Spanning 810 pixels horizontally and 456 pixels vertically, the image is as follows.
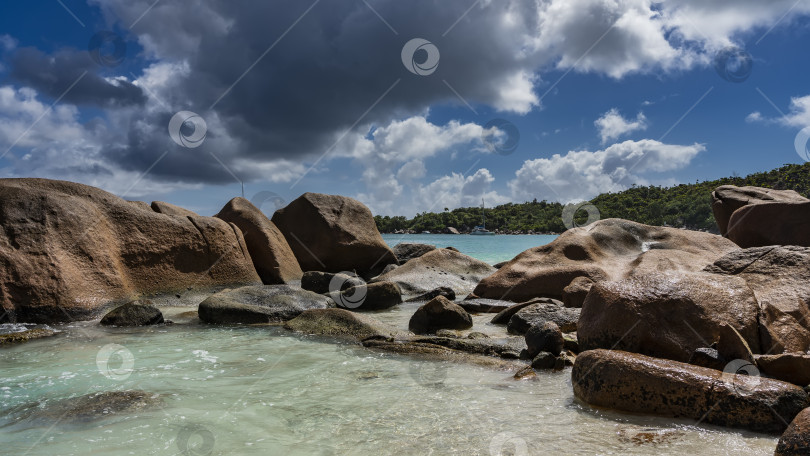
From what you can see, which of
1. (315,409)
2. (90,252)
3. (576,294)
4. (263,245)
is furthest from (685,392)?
(263,245)

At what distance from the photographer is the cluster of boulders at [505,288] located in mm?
4156

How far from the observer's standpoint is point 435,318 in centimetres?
778

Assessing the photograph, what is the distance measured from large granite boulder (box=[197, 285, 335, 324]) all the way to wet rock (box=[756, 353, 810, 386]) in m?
6.86

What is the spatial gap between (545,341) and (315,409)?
2775mm

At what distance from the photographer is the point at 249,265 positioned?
39.3 feet

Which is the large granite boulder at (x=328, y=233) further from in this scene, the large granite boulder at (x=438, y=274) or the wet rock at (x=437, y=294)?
the wet rock at (x=437, y=294)

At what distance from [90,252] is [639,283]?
8.88 m

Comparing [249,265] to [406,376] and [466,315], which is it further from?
[406,376]

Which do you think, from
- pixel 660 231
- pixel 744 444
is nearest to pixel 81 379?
pixel 744 444

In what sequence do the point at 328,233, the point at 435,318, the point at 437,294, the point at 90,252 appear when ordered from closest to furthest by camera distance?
the point at 435,318
the point at 90,252
the point at 437,294
the point at 328,233

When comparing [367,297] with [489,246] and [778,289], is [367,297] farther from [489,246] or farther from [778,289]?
[489,246]

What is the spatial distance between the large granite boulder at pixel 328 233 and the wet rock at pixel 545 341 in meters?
9.45

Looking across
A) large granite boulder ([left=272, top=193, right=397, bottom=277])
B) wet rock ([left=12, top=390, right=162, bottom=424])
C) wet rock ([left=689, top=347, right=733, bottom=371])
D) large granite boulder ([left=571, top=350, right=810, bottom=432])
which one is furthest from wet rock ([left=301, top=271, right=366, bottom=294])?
wet rock ([left=689, top=347, right=733, bottom=371])

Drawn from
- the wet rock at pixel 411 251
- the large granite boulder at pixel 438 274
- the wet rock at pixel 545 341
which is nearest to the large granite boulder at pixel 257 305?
the large granite boulder at pixel 438 274
